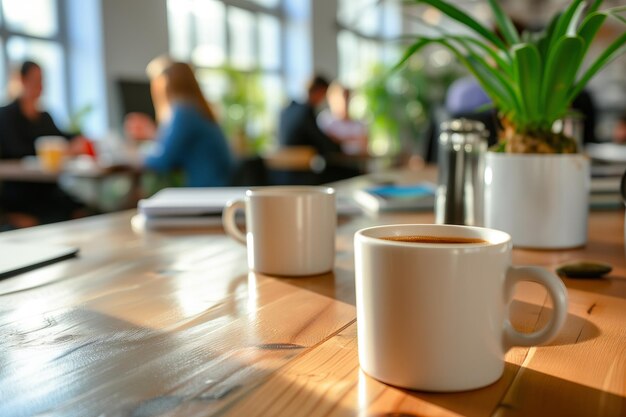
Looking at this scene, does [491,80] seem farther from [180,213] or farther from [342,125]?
[342,125]

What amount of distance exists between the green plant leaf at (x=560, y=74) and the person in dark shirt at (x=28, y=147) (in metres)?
2.58

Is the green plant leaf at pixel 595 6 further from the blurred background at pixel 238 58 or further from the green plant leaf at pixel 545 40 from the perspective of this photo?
the blurred background at pixel 238 58

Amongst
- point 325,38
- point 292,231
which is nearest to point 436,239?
point 292,231

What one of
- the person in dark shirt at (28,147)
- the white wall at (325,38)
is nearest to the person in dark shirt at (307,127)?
the person in dark shirt at (28,147)

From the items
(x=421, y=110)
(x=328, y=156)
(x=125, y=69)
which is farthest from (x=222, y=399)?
(x=421, y=110)

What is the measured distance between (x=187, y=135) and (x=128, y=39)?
2.82 meters

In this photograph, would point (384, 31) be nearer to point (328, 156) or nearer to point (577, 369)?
point (328, 156)

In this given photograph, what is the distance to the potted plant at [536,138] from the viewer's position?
0.90m

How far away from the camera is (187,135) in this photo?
311 centimetres

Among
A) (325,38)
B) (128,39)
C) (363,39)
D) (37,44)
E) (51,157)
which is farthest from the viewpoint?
(363,39)

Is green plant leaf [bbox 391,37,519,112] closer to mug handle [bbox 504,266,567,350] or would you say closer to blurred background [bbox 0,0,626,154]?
Answer: mug handle [bbox 504,266,567,350]

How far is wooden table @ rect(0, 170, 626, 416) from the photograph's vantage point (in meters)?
0.42

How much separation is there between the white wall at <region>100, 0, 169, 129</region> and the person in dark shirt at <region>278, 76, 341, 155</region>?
132 cm

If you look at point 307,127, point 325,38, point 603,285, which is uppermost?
point 325,38
